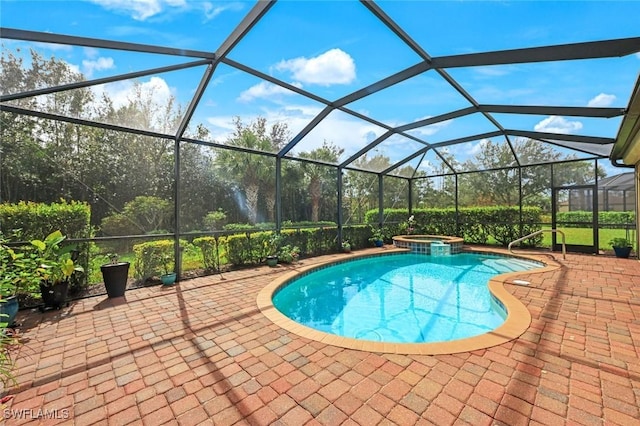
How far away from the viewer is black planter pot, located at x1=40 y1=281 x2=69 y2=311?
166 inches

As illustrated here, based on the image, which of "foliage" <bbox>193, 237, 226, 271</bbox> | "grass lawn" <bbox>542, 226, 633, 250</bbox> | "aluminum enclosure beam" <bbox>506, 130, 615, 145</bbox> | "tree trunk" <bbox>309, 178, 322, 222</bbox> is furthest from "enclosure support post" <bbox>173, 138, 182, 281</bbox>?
"grass lawn" <bbox>542, 226, 633, 250</bbox>

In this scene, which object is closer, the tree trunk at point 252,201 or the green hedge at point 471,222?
the green hedge at point 471,222

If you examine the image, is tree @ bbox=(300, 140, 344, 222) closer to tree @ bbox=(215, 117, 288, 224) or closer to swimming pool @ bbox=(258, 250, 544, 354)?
tree @ bbox=(215, 117, 288, 224)

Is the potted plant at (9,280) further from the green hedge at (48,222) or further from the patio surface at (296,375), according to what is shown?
the green hedge at (48,222)

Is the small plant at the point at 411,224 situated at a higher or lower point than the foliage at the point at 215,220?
lower

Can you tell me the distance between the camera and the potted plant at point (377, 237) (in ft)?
36.7

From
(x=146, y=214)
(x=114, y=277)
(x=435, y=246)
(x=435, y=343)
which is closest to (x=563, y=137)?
(x=435, y=246)

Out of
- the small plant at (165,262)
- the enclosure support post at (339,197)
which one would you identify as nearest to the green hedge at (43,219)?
the small plant at (165,262)

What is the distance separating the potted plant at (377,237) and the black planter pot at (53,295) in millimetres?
9149

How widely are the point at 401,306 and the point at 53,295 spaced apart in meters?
5.83

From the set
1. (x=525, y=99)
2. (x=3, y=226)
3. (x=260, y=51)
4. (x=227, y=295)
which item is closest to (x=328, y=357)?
(x=227, y=295)

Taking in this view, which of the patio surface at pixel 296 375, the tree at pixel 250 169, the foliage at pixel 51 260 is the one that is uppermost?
the tree at pixel 250 169

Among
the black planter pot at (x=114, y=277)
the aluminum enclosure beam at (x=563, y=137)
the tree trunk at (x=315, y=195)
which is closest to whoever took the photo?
the black planter pot at (x=114, y=277)

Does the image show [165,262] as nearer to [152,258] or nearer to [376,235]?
[152,258]
